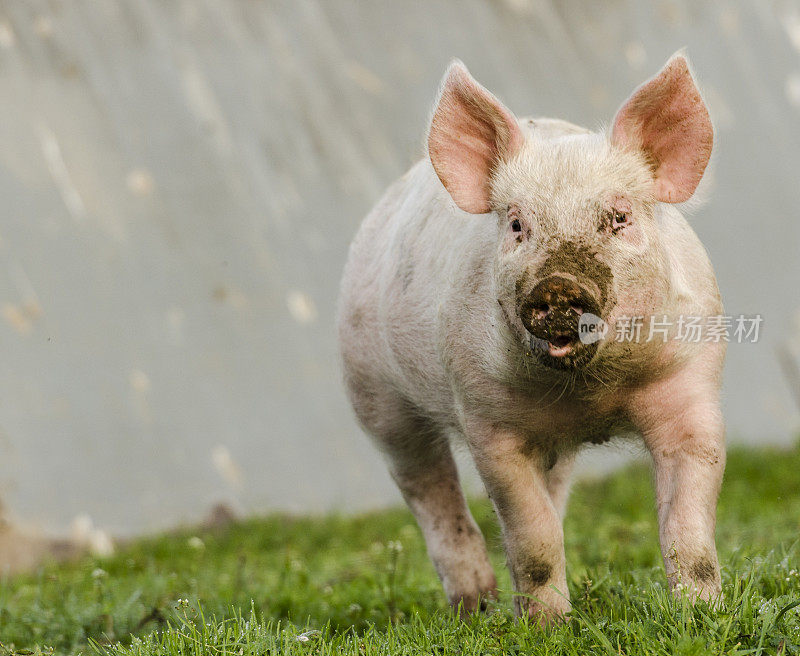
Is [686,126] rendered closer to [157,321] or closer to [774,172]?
[157,321]

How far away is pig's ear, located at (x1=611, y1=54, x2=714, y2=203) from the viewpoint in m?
3.10

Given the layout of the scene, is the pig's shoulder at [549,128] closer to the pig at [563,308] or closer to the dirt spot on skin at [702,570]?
the pig at [563,308]

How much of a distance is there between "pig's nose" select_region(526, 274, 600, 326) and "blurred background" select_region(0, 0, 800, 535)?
18.0ft

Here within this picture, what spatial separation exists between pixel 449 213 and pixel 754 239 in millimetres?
6163

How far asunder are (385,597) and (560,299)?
1.86 metres

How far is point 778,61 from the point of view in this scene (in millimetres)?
9344

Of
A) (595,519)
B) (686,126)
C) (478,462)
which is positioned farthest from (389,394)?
(595,519)

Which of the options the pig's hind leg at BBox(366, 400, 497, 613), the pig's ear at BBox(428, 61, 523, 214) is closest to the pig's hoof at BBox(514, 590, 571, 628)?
the pig's hind leg at BBox(366, 400, 497, 613)

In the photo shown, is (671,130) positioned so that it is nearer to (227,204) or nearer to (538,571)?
(538,571)

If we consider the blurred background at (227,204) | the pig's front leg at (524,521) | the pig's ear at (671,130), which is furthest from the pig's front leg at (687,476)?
the blurred background at (227,204)

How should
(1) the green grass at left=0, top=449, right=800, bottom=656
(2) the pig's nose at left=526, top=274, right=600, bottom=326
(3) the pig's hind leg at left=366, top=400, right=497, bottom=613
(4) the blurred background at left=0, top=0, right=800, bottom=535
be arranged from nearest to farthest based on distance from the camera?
(2) the pig's nose at left=526, top=274, right=600, bottom=326 → (1) the green grass at left=0, top=449, right=800, bottom=656 → (3) the pig's hind leg at left=366, top=400, right=497, bottom=613 → (4) the blurred background at left=0, top=0, right=800, bottom=535

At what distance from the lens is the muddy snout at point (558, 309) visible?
8.96ft

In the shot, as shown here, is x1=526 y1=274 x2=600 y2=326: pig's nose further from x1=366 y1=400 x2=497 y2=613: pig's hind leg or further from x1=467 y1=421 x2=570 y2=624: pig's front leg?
x1=366 y1=400 x2=497 y2=613: pig's hind leg

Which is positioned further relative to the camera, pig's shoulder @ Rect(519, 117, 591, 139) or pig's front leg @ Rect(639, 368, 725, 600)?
pig's shoulder @ Rect(519, 117, 591, 139)
